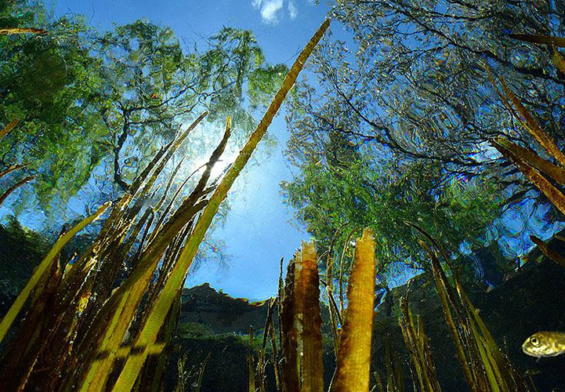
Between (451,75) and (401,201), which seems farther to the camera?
(401,201)

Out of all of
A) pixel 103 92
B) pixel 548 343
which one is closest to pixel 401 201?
pixel 548 343

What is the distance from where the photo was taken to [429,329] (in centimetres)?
1086

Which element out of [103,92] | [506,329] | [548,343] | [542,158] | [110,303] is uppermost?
[103,92]

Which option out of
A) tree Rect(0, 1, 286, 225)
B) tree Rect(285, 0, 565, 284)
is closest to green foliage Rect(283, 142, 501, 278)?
tree Rect(285, 0, 565, 284)

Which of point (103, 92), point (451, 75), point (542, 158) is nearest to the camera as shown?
point (542, 158)

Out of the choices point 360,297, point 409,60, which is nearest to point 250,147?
point 360,297

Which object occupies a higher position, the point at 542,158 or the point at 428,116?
the point at 428,116

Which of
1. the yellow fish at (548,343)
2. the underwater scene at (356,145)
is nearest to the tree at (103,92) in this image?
the underwater scene at (356,145)

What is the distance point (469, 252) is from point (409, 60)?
7662 mm

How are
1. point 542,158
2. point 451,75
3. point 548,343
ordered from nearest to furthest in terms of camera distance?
1. point 542,158
2. point 548,343
3. point 451,75

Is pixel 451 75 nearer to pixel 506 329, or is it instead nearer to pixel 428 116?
pixel 428 116

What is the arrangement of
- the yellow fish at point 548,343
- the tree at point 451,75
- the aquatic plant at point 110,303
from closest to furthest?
1. the aquatic plant at point 110,303
2. the yellow fish at point 548,343
3. the tree at point 451,75

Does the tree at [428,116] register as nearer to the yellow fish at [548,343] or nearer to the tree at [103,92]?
the tree at [103,92]

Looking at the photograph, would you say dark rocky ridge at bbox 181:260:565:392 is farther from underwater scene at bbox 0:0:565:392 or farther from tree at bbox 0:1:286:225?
tree at bbox 0:1:286:225
